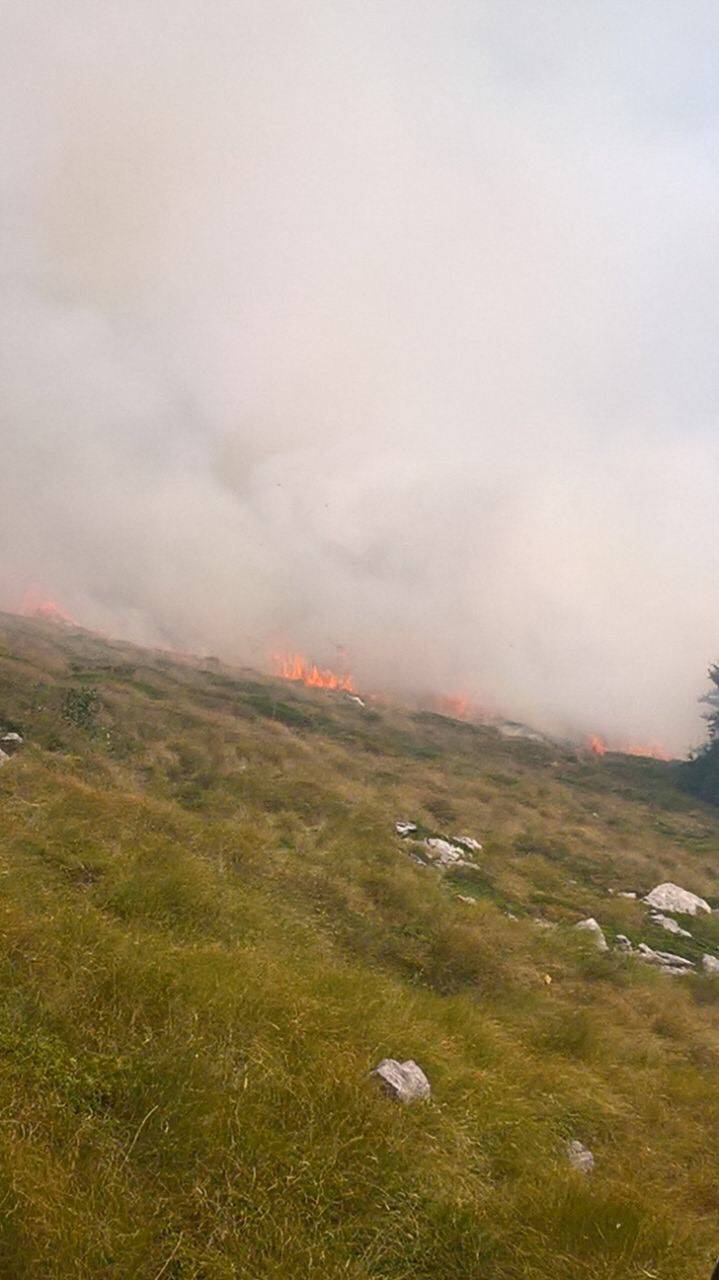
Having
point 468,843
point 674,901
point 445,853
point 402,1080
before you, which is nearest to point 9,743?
point 445,853

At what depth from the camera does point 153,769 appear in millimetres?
20031

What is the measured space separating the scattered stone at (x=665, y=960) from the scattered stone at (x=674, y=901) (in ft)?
18.0

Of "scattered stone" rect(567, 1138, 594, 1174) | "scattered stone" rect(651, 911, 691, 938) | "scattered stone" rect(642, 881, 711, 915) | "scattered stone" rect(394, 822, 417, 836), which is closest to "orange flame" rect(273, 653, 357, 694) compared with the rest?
"scattered stone" rect(642, 881, 711, 915)

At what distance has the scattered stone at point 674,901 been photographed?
2117 centimetres

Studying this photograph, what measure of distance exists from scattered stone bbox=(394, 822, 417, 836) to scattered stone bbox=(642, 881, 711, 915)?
8208 millimetres

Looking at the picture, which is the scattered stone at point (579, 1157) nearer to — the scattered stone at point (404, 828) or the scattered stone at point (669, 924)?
the scattered stone at point (404, 828)

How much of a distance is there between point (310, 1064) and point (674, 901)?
20811mm

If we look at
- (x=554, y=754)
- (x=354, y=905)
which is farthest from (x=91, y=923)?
(x=554, y=754)

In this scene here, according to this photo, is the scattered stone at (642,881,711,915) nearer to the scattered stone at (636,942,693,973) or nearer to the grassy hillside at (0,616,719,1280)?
the grassy hillside at (0,616,719,1280)

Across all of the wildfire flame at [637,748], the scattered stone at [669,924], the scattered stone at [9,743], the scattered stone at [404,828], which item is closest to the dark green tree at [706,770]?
the wildfire flame at [637,748]

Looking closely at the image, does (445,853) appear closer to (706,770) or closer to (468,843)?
(468,843)

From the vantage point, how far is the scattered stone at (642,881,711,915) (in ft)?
69.5

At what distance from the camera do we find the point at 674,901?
71.5 feet

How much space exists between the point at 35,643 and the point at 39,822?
57.6 meters
